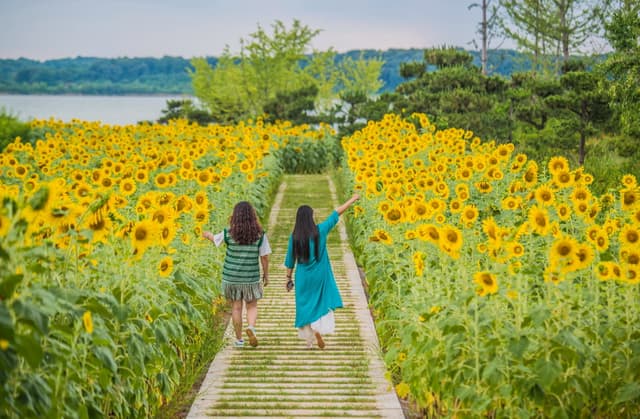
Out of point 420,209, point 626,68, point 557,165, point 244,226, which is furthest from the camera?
point 626,68

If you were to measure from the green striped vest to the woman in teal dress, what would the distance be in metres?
0.28

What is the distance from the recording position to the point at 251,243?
21.1 ft

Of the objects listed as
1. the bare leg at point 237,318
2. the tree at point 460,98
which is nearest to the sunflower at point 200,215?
the bare leg at point 237,318

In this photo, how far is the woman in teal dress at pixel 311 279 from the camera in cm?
633

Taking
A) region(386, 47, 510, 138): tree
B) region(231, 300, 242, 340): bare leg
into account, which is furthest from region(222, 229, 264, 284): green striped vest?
region(386, 47, 510, 138): tree

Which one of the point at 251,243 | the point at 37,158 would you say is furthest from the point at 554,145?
the point at 251,243

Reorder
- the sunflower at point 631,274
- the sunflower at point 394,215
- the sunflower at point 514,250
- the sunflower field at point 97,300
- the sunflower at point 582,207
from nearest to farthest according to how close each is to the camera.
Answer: the sunflower field at point 97,300, the sunflower at point 631,274, the sunflower at point 514,250, the sunflower at point 582,207, the sunflower at point 394,215

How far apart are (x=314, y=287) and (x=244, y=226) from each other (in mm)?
751

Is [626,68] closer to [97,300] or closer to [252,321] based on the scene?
[252,321]

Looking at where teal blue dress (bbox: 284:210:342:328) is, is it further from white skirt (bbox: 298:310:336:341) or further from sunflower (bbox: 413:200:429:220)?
sunflower (bbox: 413:200:429:220)

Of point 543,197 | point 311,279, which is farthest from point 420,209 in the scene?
point 311,279

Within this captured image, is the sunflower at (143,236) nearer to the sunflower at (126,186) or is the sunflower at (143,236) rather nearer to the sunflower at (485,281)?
the sunflower at (485,281)

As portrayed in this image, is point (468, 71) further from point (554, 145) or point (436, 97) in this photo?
point (554, 145)

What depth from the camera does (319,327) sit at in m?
6.36
